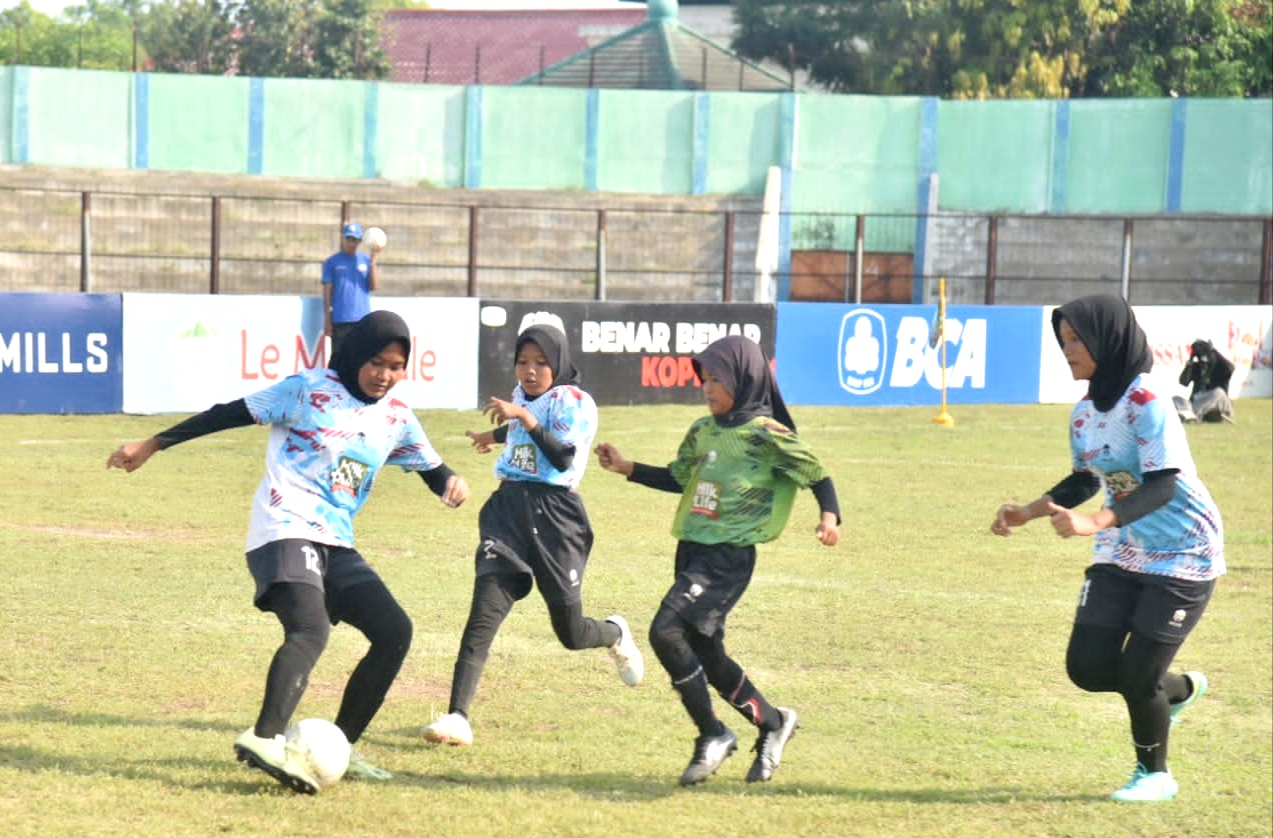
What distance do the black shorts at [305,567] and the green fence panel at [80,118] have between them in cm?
3214

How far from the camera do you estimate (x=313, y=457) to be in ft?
22.4

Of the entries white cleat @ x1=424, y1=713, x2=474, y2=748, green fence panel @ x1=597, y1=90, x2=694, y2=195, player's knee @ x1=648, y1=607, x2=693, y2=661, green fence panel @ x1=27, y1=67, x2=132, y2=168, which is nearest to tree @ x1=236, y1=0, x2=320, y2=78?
green fence panel @ x1=27, y1=67, x2=132, y2=168

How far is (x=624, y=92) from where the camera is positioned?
3916 cm

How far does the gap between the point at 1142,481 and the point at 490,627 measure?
2.83 meters

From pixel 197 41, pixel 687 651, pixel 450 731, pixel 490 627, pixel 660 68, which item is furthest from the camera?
pixel 197 41

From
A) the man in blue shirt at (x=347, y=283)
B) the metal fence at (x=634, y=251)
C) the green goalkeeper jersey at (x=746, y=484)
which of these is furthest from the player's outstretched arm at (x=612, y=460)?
the metal fence at (x=634, y=251)

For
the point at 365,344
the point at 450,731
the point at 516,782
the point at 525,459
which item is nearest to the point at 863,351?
the point at 525,459

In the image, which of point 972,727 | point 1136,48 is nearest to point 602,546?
point 972,727

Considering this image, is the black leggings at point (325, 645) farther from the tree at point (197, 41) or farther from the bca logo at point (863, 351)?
the tree at point (197, 41)

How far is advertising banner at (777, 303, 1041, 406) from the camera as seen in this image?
2512 cm

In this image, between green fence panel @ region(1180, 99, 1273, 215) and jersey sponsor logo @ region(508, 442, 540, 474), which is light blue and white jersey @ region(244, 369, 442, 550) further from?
green fence panel @ region(1180, 99, 1273, 215)

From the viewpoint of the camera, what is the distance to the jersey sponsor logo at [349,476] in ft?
22.5

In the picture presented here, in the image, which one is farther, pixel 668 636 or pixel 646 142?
pixel 646 142

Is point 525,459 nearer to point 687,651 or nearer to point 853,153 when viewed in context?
point 687,651
